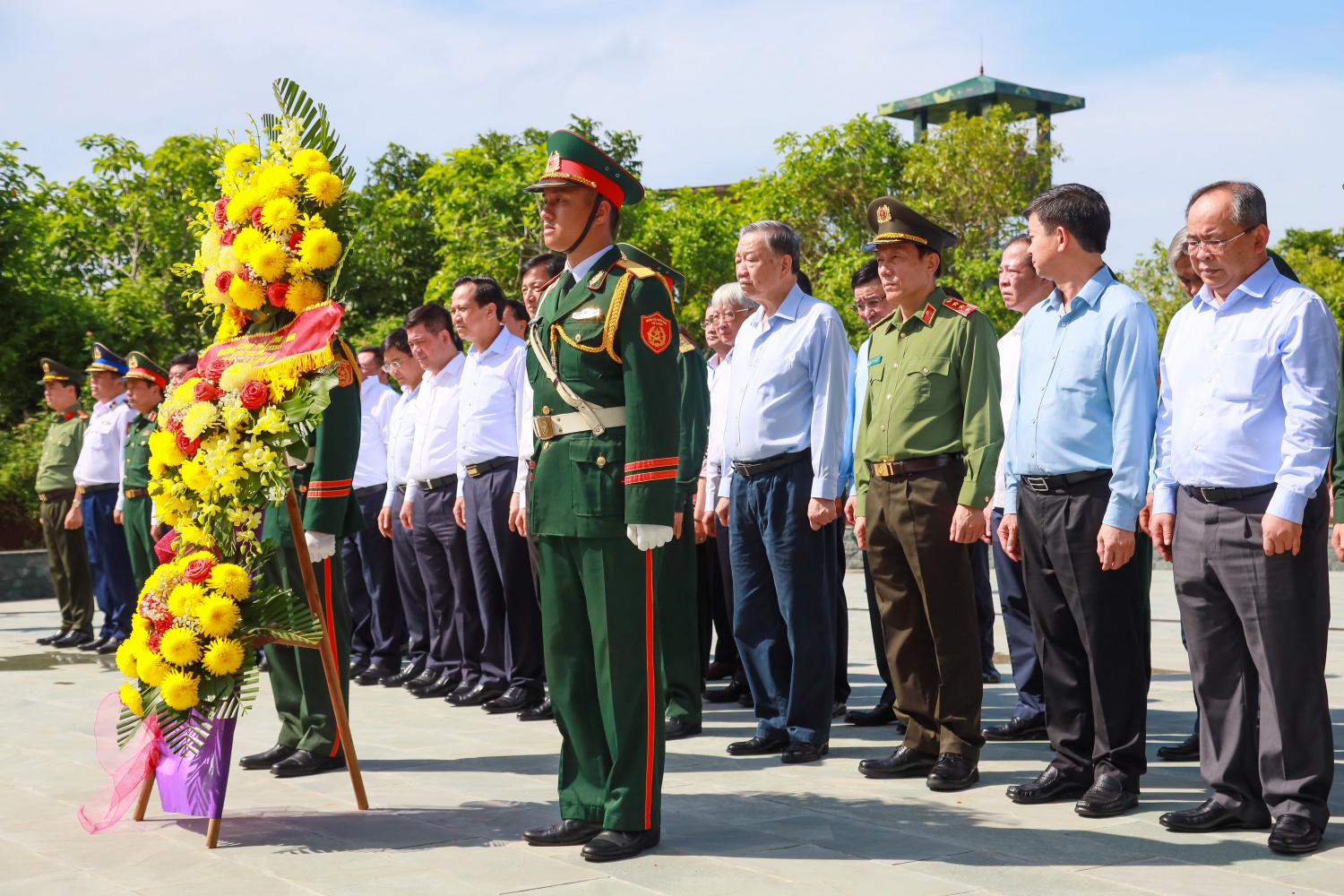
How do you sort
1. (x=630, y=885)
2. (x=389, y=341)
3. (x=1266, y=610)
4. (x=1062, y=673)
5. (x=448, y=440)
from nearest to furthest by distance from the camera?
(x=630, y=885) < (x=1266, y=610) < (x=1062, y=673) < (x=448, y=440) < (x=389, y=341)

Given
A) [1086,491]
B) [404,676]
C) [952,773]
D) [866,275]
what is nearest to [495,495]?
[404,676]

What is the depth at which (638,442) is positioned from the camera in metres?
4.19

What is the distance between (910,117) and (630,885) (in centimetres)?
7823

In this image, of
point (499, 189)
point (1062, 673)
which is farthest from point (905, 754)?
point (499, 189)

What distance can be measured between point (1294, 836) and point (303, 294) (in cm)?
355

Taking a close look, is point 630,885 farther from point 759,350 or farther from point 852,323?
point 852,323

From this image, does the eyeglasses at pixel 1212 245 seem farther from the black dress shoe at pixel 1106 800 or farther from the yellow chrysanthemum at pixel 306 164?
the yellow chrysanthemum at pixel 306 164

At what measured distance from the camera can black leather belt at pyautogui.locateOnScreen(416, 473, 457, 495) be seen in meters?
7.73

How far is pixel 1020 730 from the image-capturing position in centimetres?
610

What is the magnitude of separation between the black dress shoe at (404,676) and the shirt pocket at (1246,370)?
209 inches

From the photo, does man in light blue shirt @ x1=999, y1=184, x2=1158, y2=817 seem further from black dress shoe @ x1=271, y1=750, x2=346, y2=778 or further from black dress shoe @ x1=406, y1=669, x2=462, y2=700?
black dress shoe @ x1=406, y1=669, x2=462, y2=700

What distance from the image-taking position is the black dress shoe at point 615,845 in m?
4.05

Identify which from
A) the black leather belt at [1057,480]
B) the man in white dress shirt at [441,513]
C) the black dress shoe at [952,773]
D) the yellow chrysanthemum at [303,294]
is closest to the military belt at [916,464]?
the black leather belt at [1057,480]

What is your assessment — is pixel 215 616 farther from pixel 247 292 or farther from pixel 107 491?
pixel 107 491
